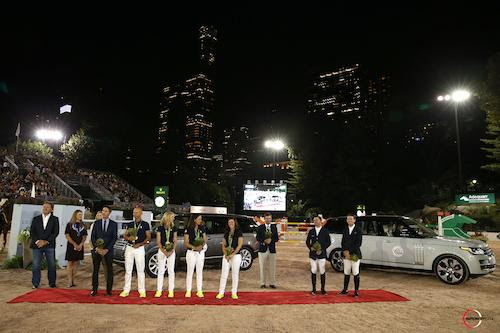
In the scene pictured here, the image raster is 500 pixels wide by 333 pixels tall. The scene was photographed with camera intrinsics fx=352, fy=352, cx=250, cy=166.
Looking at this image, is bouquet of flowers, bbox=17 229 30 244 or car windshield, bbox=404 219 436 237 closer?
car windshield, bbox=404 219 436 237

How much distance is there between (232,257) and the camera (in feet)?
24.7

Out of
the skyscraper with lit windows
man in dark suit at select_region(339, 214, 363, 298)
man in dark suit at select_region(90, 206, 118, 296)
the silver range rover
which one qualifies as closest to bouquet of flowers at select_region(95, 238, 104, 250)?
man in dark suit at select_region(90, 206, 118, 296)

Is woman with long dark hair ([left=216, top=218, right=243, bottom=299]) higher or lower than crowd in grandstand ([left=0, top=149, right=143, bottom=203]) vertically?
lower

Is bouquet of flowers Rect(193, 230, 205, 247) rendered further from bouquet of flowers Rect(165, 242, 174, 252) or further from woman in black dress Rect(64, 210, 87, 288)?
woman in black dress Rect(64, 210, 87, 288)

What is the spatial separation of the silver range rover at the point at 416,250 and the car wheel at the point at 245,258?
2.57 metres

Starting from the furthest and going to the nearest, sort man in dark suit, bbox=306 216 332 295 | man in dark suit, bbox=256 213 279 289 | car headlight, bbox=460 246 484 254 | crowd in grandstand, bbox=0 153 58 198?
crowd in grandstand, bbox=0 153 58 198
car headlight, bbox=460 246 484 254
man in dark suit, bbox=256 213 279 289
man in dark suit, bbox=306 216 332 295

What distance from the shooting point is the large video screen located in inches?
1096

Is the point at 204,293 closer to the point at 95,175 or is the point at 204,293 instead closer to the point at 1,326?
the point at 1,326

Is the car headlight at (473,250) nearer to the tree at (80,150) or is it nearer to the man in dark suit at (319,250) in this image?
the man in dark suit at (319,250)

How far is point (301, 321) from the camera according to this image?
5.93 m

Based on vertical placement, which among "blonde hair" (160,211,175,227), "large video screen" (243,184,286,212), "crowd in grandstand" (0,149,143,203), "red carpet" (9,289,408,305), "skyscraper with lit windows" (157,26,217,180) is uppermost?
"skyscraper with lit windows" (157,26,217,180)

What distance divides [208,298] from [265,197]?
2071 cm

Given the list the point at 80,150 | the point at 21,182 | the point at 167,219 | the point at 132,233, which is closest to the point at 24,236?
the point at 132,233

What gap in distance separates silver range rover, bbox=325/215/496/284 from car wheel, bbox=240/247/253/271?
8.43ft
